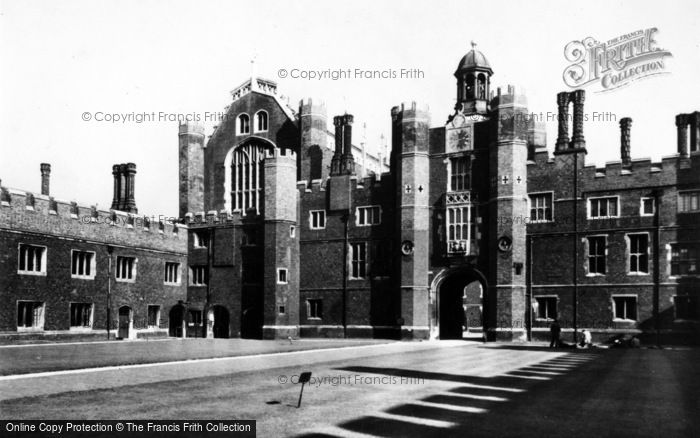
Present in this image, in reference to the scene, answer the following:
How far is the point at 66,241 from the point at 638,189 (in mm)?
28811

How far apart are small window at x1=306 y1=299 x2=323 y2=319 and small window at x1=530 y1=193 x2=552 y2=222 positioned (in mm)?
13624

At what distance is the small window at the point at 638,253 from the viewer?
34.3m

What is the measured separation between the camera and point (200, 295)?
145ft

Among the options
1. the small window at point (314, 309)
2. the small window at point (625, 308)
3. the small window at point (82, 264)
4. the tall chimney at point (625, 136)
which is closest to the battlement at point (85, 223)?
the small window at point (82, 264)

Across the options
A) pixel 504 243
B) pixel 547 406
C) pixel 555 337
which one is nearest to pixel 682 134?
pixel 504 243

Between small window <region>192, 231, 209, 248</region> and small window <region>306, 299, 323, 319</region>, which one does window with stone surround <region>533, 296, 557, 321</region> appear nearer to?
small window <region>306, 299, 323, 319</region>

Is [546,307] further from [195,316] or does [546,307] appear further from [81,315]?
[81,315]

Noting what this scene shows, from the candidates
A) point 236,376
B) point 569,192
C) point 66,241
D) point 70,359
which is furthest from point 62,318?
point 569,192

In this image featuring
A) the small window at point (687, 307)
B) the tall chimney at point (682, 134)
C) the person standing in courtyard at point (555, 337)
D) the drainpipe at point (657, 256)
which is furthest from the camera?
the tall chimney at point (682, 134)

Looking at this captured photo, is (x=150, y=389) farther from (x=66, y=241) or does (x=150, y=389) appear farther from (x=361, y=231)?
(x=361, y=231)

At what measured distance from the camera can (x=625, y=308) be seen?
3462cm

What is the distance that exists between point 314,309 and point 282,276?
117 inches

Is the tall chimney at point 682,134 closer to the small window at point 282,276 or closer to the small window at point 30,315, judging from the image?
the small window at point 282,276

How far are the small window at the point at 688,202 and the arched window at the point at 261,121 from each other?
2767cm
